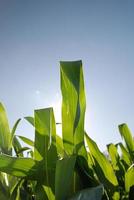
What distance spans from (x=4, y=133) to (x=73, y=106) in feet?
0.72

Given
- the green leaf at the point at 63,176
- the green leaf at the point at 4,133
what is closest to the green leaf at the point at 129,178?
the green leaf at the point at 63,176

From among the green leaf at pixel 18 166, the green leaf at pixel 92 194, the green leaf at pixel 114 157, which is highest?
the green leaf at pixel 18 166

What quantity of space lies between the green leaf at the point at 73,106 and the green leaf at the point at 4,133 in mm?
188

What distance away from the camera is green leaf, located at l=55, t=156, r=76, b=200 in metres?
0.45

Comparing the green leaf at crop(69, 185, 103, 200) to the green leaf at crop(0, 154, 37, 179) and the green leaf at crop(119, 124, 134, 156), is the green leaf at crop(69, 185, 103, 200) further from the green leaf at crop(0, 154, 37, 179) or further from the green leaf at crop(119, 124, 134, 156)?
the green leaf at crop(119, 124, 134, 156)

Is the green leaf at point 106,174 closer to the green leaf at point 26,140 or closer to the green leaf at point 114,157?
the green leaf at point 114,157

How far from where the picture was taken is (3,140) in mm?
658

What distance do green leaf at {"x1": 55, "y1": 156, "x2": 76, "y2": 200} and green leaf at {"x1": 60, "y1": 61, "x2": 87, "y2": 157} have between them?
0.17 ft

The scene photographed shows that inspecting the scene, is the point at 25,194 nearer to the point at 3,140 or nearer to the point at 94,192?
the point at 3,140

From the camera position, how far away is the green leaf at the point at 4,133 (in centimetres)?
65

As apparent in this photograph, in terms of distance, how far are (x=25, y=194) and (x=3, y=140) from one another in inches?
Answer: 5.2

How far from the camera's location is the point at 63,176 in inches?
18.1

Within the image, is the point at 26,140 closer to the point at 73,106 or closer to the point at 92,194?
the point at 73,106

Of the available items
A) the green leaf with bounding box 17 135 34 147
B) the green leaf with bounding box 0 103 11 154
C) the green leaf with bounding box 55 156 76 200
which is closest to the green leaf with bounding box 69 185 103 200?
the green leaf with bounding box 55 156 76 200
